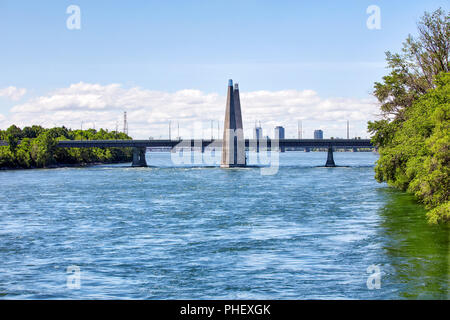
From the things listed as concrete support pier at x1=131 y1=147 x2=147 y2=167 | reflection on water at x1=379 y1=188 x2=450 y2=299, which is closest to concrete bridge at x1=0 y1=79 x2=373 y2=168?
concrete support pier at x1=131 y1=147 x2=147 y2=167

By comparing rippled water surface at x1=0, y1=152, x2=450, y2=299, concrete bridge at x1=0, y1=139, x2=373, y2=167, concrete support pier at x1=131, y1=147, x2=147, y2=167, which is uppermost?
concrete bridge at x1=0, y1=139, x2=373, y2=167

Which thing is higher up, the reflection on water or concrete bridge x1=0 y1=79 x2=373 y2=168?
concrete bridge x1=0 y1=79 x2=373 y2=168

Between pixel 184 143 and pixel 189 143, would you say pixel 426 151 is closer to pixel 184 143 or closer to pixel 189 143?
pixel 184 143

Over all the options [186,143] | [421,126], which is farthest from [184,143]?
[421,126]

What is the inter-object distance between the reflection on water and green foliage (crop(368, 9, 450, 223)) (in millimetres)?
1460

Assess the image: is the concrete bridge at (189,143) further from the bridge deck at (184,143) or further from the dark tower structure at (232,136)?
the dark tower structure at (232,136)

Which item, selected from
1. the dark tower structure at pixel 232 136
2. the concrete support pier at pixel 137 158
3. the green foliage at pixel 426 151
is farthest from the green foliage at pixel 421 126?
the concrete support pier at pixel 137 158

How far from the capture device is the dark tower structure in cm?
16912

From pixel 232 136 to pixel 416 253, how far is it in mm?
136447

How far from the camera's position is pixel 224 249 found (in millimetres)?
37031

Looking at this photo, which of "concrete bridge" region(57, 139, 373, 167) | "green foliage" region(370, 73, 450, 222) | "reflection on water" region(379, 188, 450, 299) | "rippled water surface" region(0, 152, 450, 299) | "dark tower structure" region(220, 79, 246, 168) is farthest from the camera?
"concrete bridge" region(57, 139, 373, 167)

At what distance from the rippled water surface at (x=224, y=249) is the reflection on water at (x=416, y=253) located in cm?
6

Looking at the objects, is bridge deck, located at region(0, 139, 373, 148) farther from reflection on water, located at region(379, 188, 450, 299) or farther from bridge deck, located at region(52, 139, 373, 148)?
reflection on water, located at region(379, 188, 450, 299)
